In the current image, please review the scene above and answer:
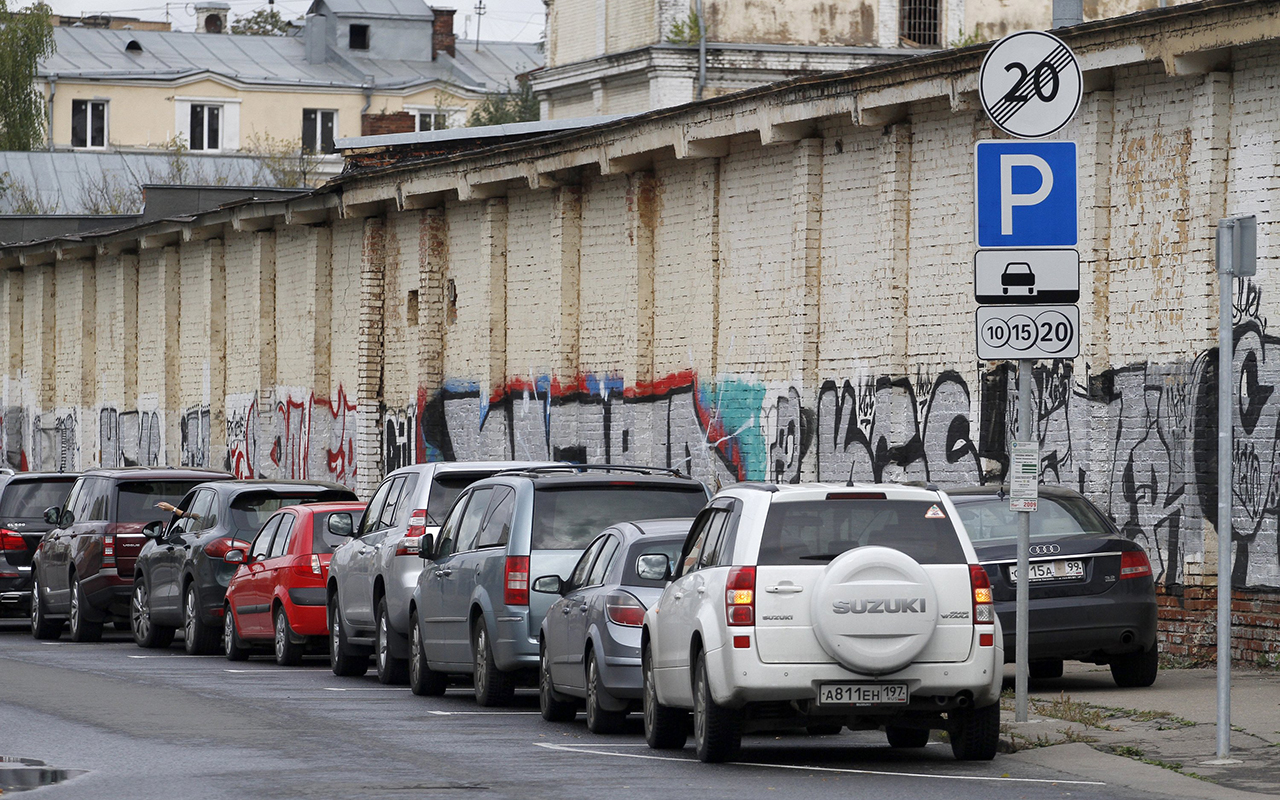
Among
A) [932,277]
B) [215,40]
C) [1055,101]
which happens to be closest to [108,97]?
[215,40]

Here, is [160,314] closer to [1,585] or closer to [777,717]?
[1,585]

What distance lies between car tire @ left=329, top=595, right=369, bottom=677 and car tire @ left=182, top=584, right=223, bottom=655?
2987 mm

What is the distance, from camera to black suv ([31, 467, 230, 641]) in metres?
23.7

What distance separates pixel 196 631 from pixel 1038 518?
979 centimetres

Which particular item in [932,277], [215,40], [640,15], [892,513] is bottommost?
[892,513]

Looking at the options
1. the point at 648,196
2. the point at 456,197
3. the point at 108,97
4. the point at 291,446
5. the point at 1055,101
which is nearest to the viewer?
the point at 1055,101

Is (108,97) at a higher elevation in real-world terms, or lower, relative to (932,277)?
higher

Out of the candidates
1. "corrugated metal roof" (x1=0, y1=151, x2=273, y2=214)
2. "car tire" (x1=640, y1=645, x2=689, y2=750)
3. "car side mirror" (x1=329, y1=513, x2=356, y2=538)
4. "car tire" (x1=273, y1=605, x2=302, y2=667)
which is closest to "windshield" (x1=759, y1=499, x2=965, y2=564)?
"car tire" (x1=640, y1=645, x2=689, y2=750)

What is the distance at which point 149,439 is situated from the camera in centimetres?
4200

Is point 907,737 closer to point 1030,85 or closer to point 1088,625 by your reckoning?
point 1088,625

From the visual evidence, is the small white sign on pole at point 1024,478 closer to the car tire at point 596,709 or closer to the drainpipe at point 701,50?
the car tire at point 596,709

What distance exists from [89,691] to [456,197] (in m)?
14.8

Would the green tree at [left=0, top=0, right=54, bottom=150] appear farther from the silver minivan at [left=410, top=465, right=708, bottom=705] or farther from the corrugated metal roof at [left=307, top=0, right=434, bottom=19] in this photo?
the silver minivan at [left=410, top=465, right=708, bottom=705]

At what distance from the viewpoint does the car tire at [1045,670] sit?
53.1 ft
